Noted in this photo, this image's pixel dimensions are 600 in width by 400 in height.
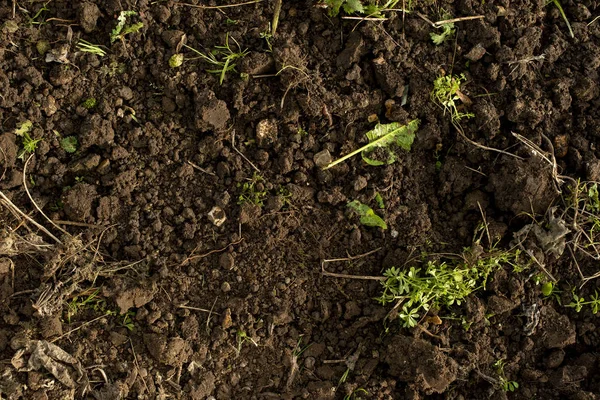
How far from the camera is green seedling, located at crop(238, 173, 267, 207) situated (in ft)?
11.9

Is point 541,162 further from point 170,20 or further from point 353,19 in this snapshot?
point 170,20

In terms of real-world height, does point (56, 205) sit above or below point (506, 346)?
above

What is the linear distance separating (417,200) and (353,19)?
105 centimetres

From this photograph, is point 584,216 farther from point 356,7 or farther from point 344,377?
point 356,7

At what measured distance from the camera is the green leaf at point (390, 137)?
145 inches

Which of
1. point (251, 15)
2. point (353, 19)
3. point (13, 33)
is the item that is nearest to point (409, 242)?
point (353, 19)

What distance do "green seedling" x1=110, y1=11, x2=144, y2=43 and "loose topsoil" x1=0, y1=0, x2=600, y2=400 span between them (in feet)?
0.09

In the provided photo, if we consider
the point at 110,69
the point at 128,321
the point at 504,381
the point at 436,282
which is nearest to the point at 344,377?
the point at 436,282

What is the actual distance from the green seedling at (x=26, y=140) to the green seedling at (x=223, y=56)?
3.09ft

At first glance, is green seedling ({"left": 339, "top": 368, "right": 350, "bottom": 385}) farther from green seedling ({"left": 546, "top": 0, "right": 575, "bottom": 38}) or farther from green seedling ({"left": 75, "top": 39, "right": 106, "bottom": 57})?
green seedling ({"left": 546, "top": 0, "right": 575, "bottom": 38})

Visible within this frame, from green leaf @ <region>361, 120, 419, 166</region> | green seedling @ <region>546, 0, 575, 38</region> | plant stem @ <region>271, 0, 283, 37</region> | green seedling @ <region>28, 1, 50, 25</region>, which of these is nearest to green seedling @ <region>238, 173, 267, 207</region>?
green leaf @ <region>361, 120, 419, 166</region>

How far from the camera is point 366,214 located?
3.67m

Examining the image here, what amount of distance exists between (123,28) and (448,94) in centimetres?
180

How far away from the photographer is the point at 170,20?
3.69 meters
